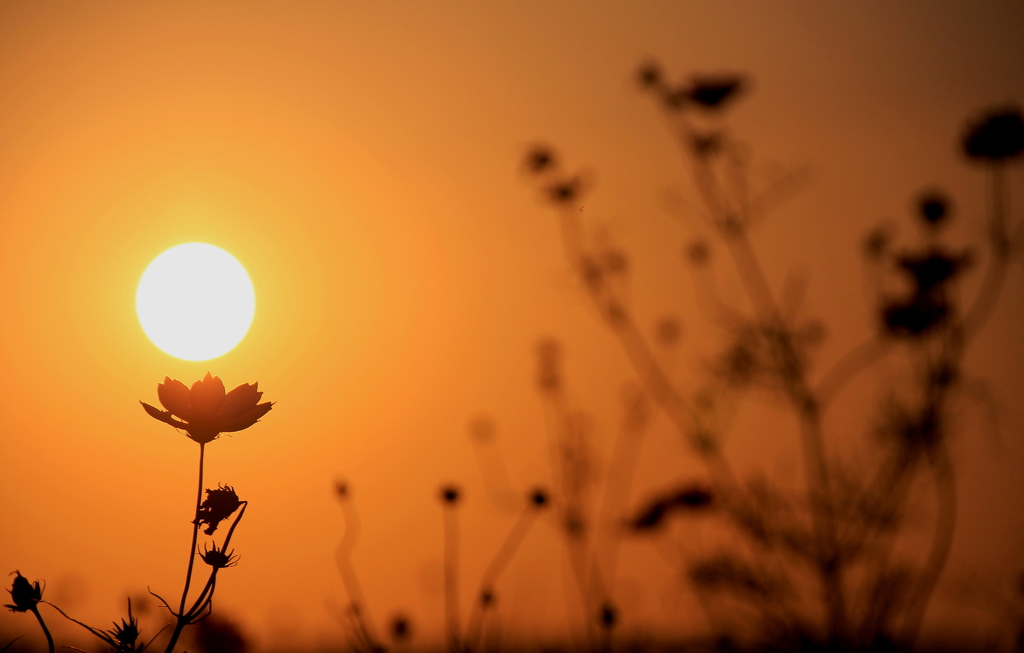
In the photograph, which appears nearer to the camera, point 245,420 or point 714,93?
point 245,420

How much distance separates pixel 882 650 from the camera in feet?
7.67

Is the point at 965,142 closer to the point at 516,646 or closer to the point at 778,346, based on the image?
the point at 778,346

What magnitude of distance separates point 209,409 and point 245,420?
0.15 ft

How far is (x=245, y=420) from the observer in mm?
1065

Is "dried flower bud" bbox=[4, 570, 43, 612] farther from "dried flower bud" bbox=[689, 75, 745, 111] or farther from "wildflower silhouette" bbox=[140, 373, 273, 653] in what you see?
"dried flower bud" bbox=[689, 75, 745, 111]

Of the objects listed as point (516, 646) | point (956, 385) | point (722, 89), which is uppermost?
point (722, 89)

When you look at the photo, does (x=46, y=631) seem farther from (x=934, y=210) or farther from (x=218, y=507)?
(x=934, y=210)

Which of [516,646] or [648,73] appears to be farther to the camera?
[648,73]

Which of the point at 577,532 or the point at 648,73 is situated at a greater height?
the point at 648,73

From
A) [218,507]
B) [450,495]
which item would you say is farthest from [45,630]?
[450,495]

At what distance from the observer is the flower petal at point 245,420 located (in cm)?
106

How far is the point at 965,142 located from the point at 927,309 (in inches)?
19.0

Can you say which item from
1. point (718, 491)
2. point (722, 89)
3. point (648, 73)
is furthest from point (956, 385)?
point (648, 73)

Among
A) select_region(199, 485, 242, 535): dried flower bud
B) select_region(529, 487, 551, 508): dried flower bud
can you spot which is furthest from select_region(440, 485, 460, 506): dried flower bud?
select_region(199, 485, 242, 535): dried flower bud
